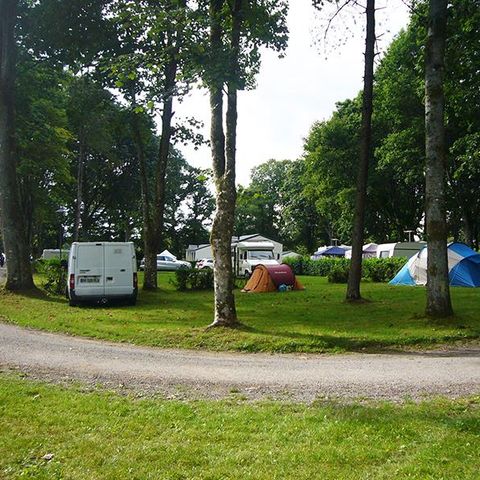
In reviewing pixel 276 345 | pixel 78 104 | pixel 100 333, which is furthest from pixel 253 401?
pixel 78 104

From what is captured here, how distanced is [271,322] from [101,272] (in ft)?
21.8

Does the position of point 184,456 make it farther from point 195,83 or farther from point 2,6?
point 2,6

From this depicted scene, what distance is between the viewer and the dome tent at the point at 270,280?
75.0ft

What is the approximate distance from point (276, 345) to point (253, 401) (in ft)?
12.8

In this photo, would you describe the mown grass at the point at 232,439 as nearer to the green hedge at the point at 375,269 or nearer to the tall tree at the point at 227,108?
the tall tree at the point at 227,108

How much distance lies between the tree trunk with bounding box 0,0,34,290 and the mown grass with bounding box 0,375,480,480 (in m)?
14.2

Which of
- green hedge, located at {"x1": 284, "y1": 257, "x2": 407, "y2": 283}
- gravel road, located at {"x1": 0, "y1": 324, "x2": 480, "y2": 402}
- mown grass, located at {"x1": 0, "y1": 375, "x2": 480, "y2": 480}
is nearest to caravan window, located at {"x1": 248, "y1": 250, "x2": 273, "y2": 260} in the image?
green hedge, located at {"x1": 284, "y1": 257, "x2": 407, "y2": 283}

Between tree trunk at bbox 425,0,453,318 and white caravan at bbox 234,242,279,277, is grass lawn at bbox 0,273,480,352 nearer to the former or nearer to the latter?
tree trunk at bbox 425,0,453,318

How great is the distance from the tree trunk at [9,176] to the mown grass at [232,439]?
Result: 1420cm

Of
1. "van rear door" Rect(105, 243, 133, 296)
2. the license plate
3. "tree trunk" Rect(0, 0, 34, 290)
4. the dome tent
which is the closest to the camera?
the license plate

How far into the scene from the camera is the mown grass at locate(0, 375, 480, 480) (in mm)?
3969

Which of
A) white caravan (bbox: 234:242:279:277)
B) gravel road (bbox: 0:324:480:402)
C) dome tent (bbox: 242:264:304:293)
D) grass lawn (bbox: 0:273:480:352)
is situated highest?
white caravan (bbox: 234:242:279:277)

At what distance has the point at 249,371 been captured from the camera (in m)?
7.73

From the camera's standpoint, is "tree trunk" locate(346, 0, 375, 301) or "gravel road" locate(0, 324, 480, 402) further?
"tree trunk" locate(346, 0, 375, 301)
